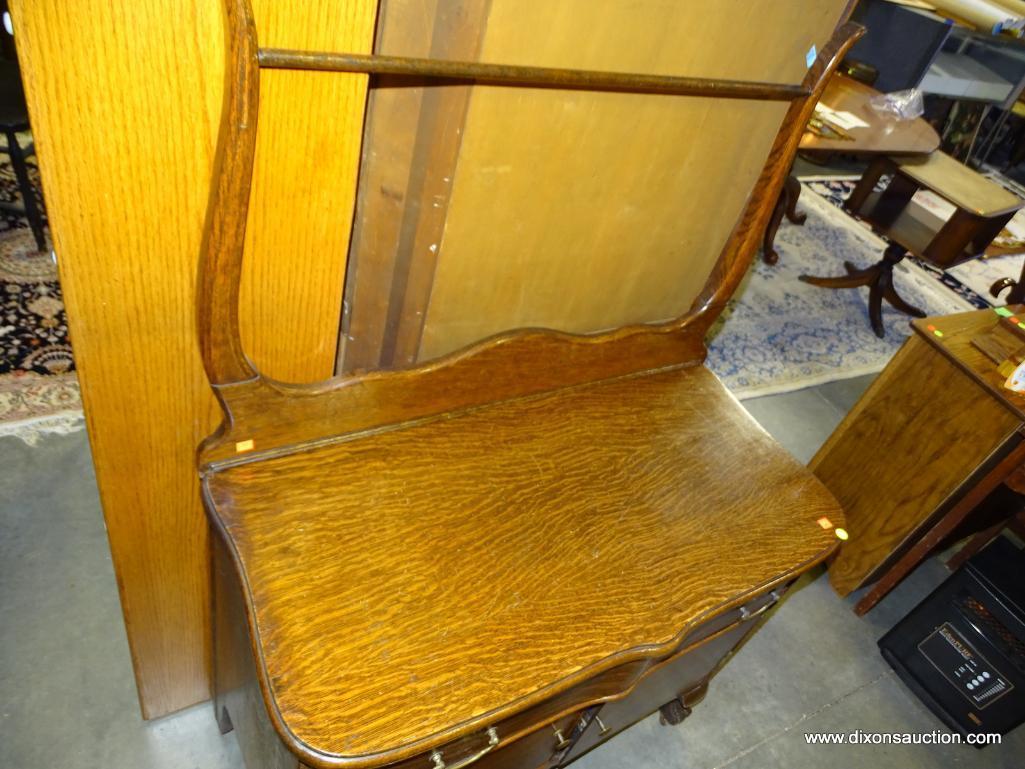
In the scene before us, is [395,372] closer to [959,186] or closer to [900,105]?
[959,186]

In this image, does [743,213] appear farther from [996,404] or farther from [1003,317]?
[1003,317]

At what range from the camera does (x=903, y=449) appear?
2.22 metres

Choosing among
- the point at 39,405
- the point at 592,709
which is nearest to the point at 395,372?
the point at 592,709

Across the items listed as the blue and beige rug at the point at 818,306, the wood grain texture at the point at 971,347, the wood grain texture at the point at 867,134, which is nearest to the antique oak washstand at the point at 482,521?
the wood grain texture at the point at 971,347

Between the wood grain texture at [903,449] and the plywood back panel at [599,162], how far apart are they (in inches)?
41.4

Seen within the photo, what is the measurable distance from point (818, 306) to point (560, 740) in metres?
3.29

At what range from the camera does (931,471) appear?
2.13m

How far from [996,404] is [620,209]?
4.55 feet

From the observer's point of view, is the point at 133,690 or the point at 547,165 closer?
the point at 547,165

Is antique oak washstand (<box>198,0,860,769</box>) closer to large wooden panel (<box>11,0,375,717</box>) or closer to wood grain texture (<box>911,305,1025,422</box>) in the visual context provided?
large wooden panel (<box>11,0,375,717</box>)

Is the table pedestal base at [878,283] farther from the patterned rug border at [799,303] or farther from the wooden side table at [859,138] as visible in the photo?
the wooden side table at [859,138]

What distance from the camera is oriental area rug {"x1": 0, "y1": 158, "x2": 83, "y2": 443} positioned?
219cm

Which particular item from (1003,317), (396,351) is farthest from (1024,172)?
(396,351)

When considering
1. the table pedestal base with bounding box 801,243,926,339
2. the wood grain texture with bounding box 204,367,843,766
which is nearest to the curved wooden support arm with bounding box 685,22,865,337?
the wood grain texture with bounding box 204,367,843,766
